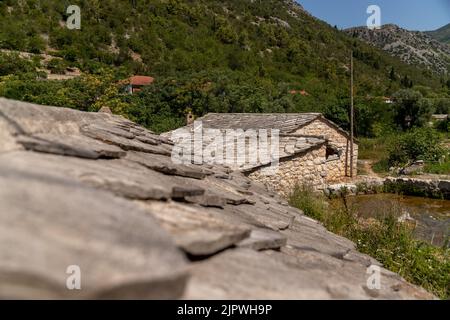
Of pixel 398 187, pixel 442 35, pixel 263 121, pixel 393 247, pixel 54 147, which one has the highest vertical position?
pixel 442 35

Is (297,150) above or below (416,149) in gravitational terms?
above

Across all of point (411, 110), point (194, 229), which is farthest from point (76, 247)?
point (411, 110)

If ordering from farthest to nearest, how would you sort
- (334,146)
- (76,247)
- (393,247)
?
1. (334,146)
2. (393,247)
3. (76,247)

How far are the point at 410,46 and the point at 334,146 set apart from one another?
283ft

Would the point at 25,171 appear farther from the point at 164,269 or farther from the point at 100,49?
the point at 100,49

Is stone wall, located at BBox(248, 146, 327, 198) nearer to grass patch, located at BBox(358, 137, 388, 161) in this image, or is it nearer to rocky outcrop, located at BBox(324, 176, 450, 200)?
Result: rocky outcrop, located at BBox(324, 176, 450, 200)

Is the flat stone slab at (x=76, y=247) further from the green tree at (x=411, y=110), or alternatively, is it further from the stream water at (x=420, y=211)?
the green tree at (x=411, y=110)

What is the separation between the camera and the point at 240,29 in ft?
170

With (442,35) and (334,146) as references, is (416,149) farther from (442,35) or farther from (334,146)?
(442,35)

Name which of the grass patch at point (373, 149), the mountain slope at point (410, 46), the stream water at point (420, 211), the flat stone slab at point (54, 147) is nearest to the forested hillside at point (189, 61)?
the grass patch at point (373, 149)

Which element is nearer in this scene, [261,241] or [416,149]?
[261,241]

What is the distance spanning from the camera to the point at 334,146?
15.6 m
